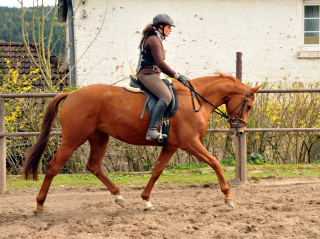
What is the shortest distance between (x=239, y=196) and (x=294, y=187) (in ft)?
3.88

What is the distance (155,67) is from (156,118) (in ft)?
2.26

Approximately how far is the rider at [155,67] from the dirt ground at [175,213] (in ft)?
3.50

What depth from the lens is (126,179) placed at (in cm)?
692

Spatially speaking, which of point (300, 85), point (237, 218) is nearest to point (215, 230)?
point (237, 218)

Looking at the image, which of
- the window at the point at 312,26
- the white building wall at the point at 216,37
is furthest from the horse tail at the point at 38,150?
the window at the point at 312,26

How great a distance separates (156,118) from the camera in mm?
4617

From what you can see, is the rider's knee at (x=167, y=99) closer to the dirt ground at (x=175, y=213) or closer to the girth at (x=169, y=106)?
the girth at (x=169, y=106)

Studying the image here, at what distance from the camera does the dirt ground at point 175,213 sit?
3.78 meters

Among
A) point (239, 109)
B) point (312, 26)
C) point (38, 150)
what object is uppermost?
point (312, 26)

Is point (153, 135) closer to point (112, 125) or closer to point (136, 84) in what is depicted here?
point (112, 125)

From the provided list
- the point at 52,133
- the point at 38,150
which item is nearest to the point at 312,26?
the point at 52,133

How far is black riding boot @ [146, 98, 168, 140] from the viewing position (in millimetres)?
4578

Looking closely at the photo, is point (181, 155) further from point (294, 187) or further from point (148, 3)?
point (148, 3)

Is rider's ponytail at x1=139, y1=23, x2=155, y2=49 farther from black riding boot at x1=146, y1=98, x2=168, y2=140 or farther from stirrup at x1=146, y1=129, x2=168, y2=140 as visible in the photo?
stirrup at x1=146, y1=129, x2=168, y2=140
